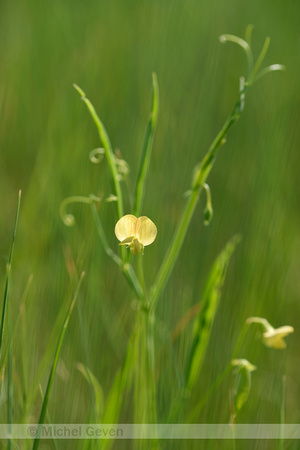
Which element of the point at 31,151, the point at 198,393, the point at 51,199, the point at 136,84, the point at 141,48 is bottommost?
the point at 198,393

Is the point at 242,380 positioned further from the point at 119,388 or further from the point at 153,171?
the point at 153,171

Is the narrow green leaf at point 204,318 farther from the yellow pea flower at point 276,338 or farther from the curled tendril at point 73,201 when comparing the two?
the curled tendril at point 73,201

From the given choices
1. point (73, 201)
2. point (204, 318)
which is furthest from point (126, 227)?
point (73, 201)

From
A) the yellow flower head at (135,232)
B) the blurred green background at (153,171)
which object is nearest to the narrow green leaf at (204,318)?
the blurred green background at (153,171)

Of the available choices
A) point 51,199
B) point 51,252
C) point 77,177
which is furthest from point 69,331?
point 77,177

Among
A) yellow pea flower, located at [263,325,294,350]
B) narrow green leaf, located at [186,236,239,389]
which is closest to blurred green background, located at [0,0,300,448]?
narrow green leaf, located at [186,236,239,389]

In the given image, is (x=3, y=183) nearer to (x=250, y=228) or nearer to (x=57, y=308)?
(x=57, y=308)
